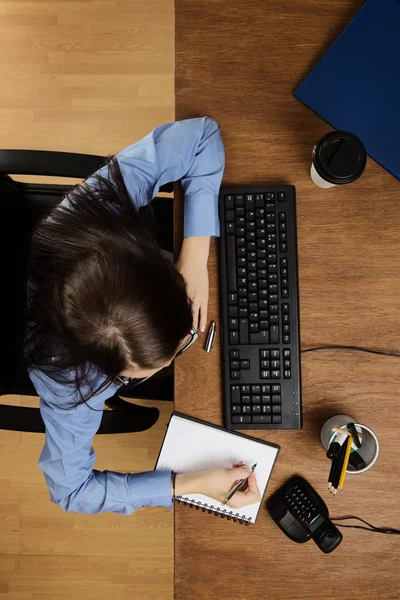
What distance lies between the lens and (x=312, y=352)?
0.90m

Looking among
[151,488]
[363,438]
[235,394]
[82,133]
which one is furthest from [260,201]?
[82,133]

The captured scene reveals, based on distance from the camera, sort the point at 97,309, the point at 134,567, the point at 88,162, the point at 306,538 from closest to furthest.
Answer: the point at 97,309 → the point at 306,538 → the point at 88,162 → the point at 134,567

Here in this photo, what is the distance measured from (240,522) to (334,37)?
2.95ft

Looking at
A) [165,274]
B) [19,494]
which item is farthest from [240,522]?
[19,494]

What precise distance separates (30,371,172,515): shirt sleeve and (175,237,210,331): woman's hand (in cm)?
22

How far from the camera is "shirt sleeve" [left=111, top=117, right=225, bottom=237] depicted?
898 mm

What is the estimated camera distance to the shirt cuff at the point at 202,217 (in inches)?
35.1

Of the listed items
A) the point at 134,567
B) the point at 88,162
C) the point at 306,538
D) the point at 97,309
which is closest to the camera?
the point at 97,309

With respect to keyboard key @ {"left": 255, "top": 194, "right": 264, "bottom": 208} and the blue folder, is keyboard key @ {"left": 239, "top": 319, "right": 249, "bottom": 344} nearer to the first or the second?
keyboard key @ {"left": 255, "top": 194, "right": 264, "bottom": 208}

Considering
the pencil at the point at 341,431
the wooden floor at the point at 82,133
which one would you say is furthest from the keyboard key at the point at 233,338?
the wooden floor at the point at 82,133

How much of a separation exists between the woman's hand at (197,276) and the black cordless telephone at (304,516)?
325 millimetres

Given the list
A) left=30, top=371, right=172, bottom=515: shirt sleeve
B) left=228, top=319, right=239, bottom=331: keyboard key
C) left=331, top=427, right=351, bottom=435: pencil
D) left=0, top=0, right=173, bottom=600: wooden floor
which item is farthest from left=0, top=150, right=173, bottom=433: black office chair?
left=0, top=0, right=173, bottom=600: wooden floor

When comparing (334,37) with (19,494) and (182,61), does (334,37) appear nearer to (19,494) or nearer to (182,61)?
(182,61)

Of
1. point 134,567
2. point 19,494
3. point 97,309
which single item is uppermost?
point 97,309
